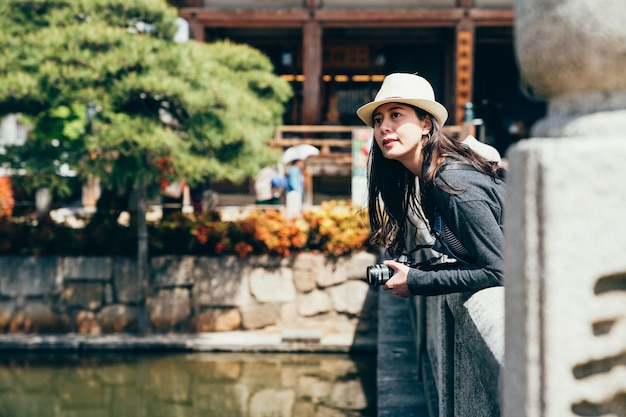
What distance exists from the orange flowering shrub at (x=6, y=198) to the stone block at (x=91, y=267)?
50.2 inches

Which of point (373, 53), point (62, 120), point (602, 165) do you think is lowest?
point (602, 165)

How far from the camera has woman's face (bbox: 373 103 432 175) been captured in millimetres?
2482

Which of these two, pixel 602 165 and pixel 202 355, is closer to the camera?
pixel 602 165

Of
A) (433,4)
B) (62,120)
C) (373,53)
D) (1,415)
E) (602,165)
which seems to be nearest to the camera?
(602,165)

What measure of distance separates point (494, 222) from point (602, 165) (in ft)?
3.33

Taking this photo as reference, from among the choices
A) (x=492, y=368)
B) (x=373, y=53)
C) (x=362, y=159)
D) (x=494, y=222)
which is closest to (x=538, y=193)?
(x=492, y=368)

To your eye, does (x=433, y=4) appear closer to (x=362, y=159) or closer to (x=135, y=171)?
(x=362, y=159)

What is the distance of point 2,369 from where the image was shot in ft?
24.6

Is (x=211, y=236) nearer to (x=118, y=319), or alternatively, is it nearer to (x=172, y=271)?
(x=172, y=271)

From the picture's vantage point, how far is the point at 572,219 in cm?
106

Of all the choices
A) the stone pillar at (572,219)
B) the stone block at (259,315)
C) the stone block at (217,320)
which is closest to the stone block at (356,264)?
the stone block at (259,315)

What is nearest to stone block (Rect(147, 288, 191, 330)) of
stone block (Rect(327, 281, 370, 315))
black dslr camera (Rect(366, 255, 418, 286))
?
stone block (Rect(327, 281, 370, 315))

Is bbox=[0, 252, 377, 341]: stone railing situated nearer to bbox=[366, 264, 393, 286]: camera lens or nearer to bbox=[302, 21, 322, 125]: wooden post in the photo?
bbox=[302, 21, 322, 125]: wooden post

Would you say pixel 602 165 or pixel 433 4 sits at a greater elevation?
pixel 433 4
